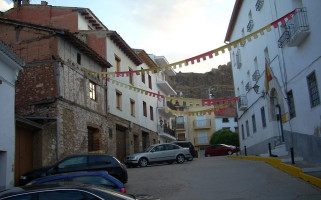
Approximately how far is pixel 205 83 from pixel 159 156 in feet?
240

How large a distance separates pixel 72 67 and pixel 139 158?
23.8ft

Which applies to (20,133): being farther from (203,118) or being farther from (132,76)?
(203,118)

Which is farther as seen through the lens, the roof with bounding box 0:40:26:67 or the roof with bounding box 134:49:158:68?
the roof with bounding box 134:49:158:68

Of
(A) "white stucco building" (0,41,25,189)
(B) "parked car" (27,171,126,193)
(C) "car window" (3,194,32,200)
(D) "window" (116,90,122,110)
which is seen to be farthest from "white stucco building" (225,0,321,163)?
(C) "car window" (3,194,32,200)

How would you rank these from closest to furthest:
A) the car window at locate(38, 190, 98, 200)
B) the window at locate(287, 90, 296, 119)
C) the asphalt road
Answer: the car window at locate(38, 190, 98, 200), the asphalt road, the window at locate(287, 90, 296, 119)

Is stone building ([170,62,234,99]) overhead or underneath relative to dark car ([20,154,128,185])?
overhead

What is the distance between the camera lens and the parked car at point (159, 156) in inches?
886

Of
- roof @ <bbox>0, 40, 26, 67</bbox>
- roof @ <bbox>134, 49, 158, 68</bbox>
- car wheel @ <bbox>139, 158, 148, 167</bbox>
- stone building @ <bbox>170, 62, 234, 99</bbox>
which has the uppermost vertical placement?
stone building @ <bbox>170, 62, 234, 99</bbox>

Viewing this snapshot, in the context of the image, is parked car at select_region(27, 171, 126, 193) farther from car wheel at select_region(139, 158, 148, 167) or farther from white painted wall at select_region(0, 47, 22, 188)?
car wheel at select_region(139, 158, 148, 167)

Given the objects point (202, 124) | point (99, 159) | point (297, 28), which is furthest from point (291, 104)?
point (202, 124)

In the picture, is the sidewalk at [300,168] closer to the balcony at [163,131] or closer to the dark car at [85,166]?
the dark car at [85,166]

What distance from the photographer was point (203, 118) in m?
66.3

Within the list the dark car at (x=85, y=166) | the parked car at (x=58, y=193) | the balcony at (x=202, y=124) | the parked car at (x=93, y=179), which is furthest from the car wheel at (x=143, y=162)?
the balcony at (x=202, y=124)

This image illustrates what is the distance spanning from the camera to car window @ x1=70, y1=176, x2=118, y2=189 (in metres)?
8.27
